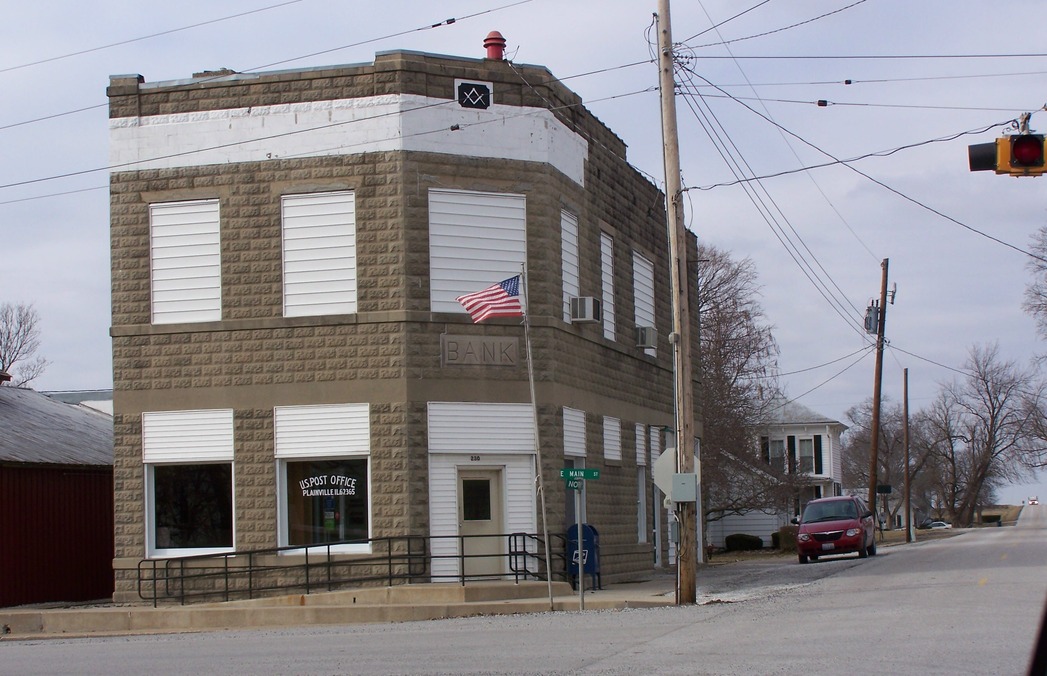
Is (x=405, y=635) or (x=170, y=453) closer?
(x=405, y=635)

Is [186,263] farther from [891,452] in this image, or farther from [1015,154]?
[891,452]

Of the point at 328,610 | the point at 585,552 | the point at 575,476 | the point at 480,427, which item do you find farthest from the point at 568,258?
the point at 328,610

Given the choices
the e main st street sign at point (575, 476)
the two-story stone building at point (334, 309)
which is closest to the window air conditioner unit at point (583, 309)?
the two-story stone building at point (334, 309)

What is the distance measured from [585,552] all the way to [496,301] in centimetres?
516

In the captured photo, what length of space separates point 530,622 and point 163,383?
30.1ft

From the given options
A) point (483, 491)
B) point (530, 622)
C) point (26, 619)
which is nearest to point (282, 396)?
point (483, 491)

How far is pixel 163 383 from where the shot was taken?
22969 millimetres

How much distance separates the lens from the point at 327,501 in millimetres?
A: 22328

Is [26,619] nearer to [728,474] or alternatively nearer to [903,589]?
[903,589]

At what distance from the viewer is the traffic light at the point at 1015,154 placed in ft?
50.2

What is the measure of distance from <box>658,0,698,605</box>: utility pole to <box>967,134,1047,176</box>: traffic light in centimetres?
573

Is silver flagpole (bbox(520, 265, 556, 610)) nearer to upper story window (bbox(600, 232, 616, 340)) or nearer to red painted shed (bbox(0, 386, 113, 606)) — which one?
upper story window (bbox(600, 232, 616, 340))

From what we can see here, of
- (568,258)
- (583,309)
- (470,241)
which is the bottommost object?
(583,309)

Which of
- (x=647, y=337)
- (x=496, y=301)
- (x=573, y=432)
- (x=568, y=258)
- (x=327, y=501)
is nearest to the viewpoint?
(x=496, y=301)
